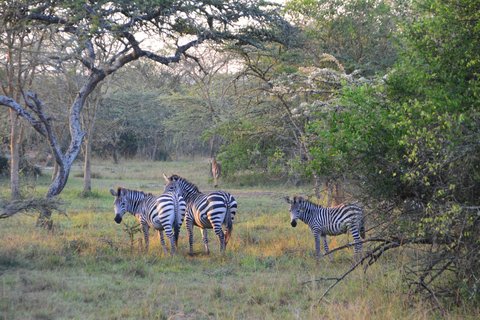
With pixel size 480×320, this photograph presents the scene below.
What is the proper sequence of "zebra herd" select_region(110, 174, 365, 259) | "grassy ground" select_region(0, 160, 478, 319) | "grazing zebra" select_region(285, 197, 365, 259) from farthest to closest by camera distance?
"zebra herd" select_region(110, 174, 365, 259) < "grazing zebra" select_region(285, 197, 365, 259) < "grassy ground" select_region(0, 160, 478, 319)

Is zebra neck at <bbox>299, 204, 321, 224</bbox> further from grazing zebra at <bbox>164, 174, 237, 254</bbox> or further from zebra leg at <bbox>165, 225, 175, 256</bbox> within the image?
zebra leg at <bbox>165, 225, 175, 256</bbox>

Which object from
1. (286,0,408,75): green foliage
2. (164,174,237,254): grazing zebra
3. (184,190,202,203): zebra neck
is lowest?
(164,174,237,254): grazing zebra

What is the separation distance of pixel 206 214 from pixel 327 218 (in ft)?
7.46

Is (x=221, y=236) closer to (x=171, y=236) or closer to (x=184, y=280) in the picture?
(x=171, y=236)

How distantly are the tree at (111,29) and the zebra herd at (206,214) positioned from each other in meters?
1.76

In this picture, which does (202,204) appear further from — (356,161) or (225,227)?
(356,161)

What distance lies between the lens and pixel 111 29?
41.7 ft

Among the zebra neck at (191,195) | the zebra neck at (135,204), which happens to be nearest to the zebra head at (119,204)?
the zebra neck at (135,204)

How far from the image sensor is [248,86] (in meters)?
19.8

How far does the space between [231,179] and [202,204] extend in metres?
15.6

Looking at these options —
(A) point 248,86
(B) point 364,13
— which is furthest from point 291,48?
(A) point 248,86

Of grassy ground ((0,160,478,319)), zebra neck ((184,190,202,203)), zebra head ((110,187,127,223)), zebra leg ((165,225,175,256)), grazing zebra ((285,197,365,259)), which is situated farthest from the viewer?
zebra neck ((184,190,202,203))

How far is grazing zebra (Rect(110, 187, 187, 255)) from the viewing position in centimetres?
1104

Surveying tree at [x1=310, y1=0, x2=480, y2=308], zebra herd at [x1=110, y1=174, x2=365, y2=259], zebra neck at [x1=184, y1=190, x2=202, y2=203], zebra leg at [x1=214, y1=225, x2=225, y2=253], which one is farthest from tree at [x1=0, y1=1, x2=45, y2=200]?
tree at [x1=310, y1=0, x2=480, y2=308]
